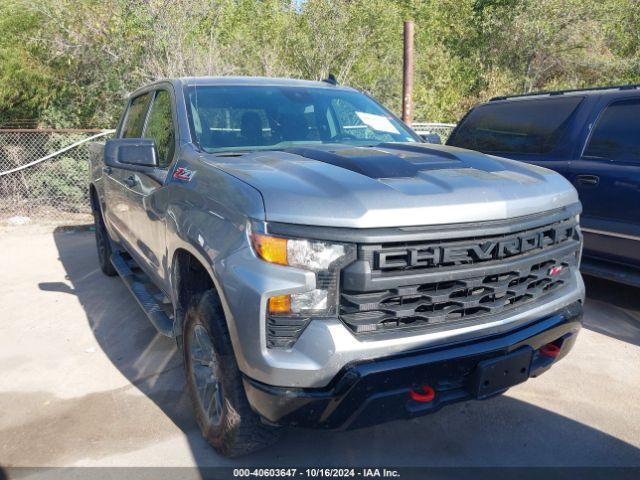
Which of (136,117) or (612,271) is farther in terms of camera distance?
(136,117)

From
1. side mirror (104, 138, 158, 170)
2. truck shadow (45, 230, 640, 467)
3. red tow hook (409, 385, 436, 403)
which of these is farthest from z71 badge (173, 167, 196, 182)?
red tow hook (409, 385, 436, 403)

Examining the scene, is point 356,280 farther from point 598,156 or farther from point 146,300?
point 598,156

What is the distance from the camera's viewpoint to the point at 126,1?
9430 mm

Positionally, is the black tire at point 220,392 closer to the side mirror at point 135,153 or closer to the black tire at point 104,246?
the side mirror at point 135,153

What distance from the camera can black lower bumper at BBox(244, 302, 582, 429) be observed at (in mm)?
2117

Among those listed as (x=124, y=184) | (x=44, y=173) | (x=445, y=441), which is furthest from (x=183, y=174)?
(x=44, y=173)

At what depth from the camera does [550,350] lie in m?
2.71

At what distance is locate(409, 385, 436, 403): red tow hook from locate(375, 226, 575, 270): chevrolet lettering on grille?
0.52 metres

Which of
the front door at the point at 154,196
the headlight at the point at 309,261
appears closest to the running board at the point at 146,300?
the front door at the point at 154,196

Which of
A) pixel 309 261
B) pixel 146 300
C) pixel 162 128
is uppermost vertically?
pixel 162 128

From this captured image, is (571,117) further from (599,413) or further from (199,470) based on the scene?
(199,470)

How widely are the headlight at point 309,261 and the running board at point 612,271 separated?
127 inches

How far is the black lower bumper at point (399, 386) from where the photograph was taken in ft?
6.95

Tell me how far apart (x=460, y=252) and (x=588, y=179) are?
2924mm
